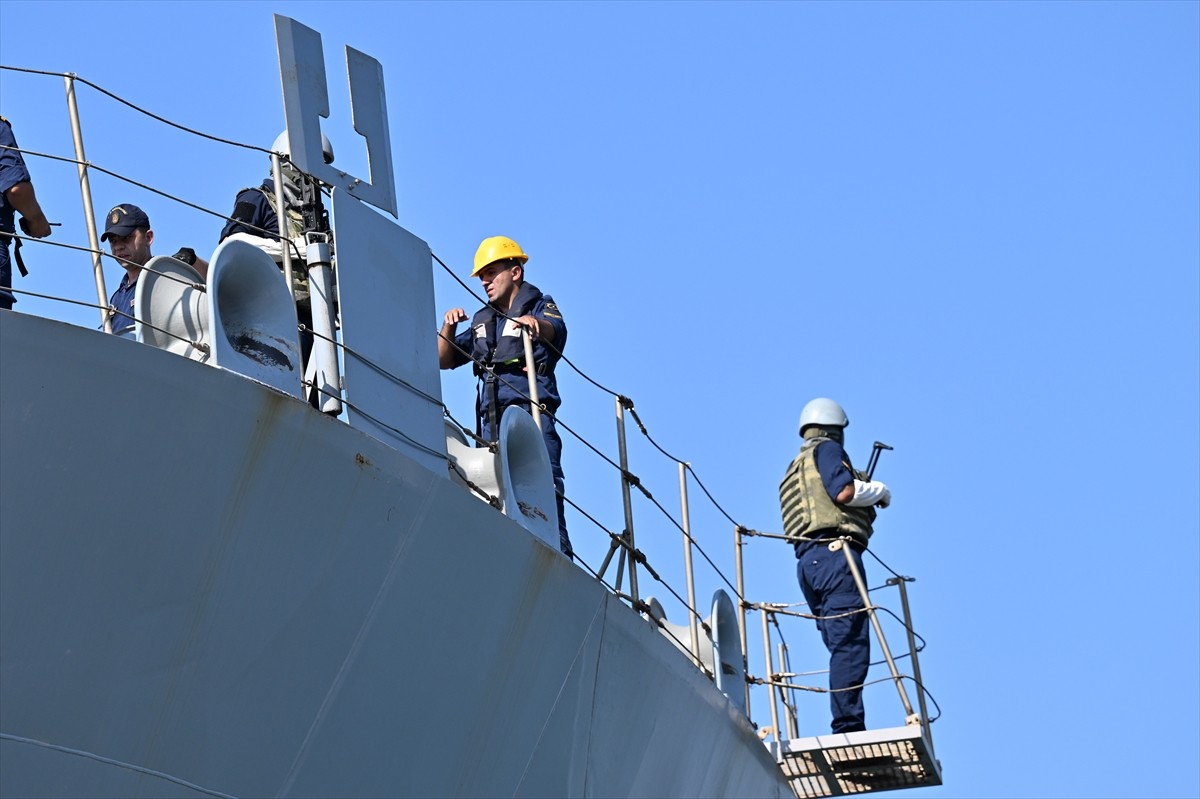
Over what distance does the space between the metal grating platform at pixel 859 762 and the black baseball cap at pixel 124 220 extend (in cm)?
488

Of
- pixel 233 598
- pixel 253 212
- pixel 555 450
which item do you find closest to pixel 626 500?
pixel 555 450

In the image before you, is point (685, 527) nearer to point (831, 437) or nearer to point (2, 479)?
point (831, 437)

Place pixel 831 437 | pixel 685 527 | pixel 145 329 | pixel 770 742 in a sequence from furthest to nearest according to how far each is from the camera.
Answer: pixel 831 437
pixel 770 742
pixel 685 527
pixel 145 329

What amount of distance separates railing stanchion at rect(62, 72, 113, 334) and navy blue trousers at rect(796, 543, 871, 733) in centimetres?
526

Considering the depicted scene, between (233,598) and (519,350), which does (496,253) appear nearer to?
(519,350)

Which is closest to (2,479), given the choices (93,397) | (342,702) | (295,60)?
(93,397)

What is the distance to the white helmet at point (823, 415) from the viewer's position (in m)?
11.9

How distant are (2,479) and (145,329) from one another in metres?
0.88

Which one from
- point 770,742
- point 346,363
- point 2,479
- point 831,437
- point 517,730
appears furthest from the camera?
point 831,437

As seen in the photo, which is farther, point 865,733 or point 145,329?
point 865,733

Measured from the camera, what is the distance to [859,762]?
10.9m

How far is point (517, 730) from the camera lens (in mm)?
7543

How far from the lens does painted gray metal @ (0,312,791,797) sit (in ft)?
19.1

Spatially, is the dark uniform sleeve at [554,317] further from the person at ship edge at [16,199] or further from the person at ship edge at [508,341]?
the person at ship edge at [16,199]
